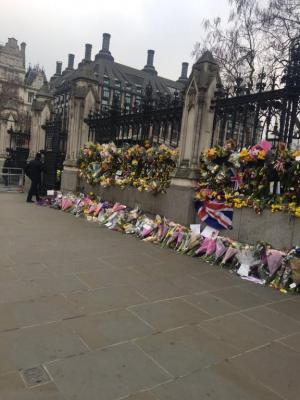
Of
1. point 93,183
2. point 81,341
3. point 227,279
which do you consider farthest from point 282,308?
point 93,183

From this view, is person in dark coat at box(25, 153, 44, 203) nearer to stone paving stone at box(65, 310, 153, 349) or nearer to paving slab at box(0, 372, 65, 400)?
stone paving stone at box(65, 310, 153, 349)

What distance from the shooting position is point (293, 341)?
132 inches

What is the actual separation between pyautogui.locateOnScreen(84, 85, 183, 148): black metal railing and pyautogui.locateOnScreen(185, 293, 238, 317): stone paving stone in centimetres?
504

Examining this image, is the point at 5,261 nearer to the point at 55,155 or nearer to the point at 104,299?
the point at 104,299

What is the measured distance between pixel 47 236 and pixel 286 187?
4.43 meters

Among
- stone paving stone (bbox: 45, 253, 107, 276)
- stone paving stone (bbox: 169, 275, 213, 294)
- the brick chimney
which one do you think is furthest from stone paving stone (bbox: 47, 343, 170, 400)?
the brick chimney

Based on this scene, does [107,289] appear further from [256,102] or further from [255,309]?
[256,102]

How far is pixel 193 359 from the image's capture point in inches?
114

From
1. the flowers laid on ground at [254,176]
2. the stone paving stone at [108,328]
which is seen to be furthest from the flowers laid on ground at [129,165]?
the stone paving stone at [108,328]

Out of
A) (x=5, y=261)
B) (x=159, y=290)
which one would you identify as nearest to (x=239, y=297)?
(x=159, y=290)

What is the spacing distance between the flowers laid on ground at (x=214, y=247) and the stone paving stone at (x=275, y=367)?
184 centimetres

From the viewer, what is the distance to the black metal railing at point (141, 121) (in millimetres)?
8680

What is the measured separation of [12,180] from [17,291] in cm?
1419

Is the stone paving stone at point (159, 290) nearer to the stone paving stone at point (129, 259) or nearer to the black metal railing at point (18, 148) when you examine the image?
the stone paving stone at point (129, 259)
